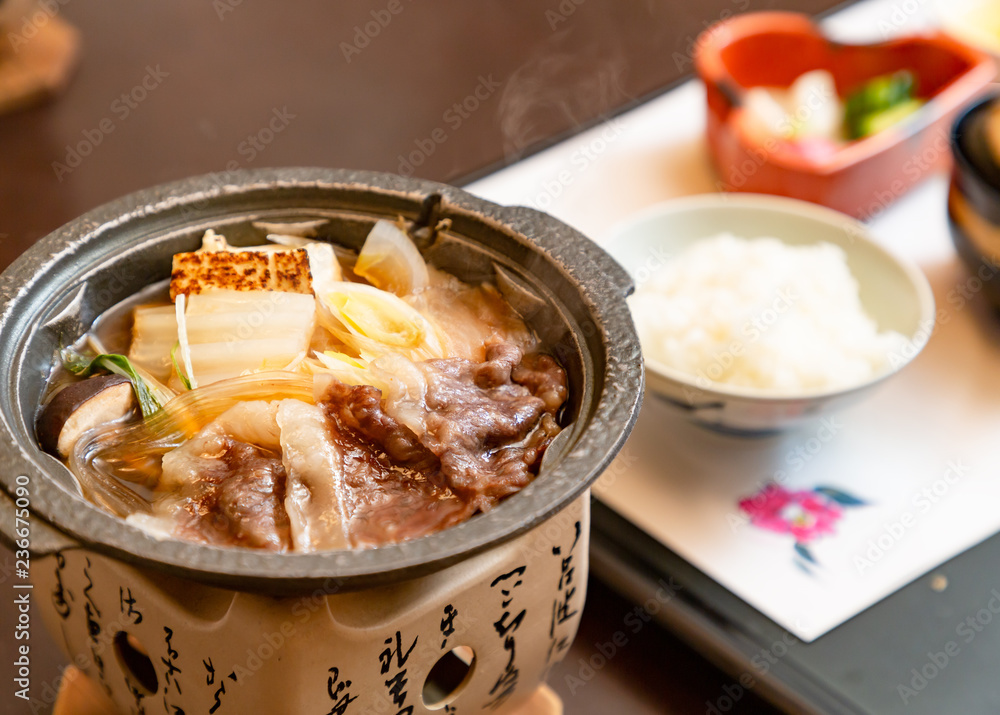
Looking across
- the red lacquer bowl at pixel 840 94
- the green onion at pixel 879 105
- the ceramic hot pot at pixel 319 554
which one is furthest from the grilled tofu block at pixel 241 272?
the green onion at pixel 879 105

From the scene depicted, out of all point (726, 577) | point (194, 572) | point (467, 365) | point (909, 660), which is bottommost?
point (909, 660)

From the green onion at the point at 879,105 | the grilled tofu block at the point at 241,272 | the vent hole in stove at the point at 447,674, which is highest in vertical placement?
the grilled tofu block at the point at 241,272

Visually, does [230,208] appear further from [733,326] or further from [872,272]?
[872,272]

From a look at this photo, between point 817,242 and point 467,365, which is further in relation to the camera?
point 817,242

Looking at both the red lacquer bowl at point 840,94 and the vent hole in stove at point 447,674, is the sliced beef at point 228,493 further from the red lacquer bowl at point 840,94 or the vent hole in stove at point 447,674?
the red lacquer bowl at point 840,94

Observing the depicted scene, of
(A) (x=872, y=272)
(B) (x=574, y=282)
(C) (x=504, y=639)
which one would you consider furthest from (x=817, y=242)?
(C) (x=504, y=639)

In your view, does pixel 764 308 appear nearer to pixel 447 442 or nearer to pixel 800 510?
pixel 800 510
